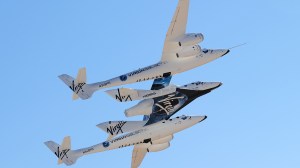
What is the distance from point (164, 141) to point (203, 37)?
1672cm

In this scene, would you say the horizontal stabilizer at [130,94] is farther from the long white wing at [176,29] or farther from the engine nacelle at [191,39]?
the engine nacelle at [191,39]

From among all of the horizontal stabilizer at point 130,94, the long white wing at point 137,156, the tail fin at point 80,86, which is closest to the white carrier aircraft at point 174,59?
the tail fin at point 80,86

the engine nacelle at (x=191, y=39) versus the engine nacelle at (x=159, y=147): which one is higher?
the engine nacelle at (x=191, y=39)

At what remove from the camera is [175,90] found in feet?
336

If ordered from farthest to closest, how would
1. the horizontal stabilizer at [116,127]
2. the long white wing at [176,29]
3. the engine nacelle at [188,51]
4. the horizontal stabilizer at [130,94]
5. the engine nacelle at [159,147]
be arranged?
the engine nacelle at [159,147], the horizontal stabilizer at [116,127], the engine nacelle at [188,51], the horizontal stabilizer at [130,94], the long white wing at [176,29]

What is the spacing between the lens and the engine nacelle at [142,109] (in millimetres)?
101000

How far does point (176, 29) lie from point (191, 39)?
7.34 feet

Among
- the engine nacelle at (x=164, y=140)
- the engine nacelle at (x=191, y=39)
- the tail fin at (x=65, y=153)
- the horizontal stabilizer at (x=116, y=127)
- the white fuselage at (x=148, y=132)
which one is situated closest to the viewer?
the engine nacelle at (x=191, y=39)

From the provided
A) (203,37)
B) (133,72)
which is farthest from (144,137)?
(203,37)

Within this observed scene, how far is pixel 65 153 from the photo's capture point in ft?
341

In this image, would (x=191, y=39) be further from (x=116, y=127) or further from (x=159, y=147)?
(x=159, y=147)

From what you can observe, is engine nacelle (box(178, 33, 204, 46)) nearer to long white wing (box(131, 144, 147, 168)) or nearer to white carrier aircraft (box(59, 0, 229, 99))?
white carrier aircraft (box(59, 0, 229, 99))

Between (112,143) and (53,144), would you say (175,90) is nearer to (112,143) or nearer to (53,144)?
(112,143)

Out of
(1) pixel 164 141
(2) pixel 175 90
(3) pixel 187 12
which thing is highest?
(3) pixel 187 12
